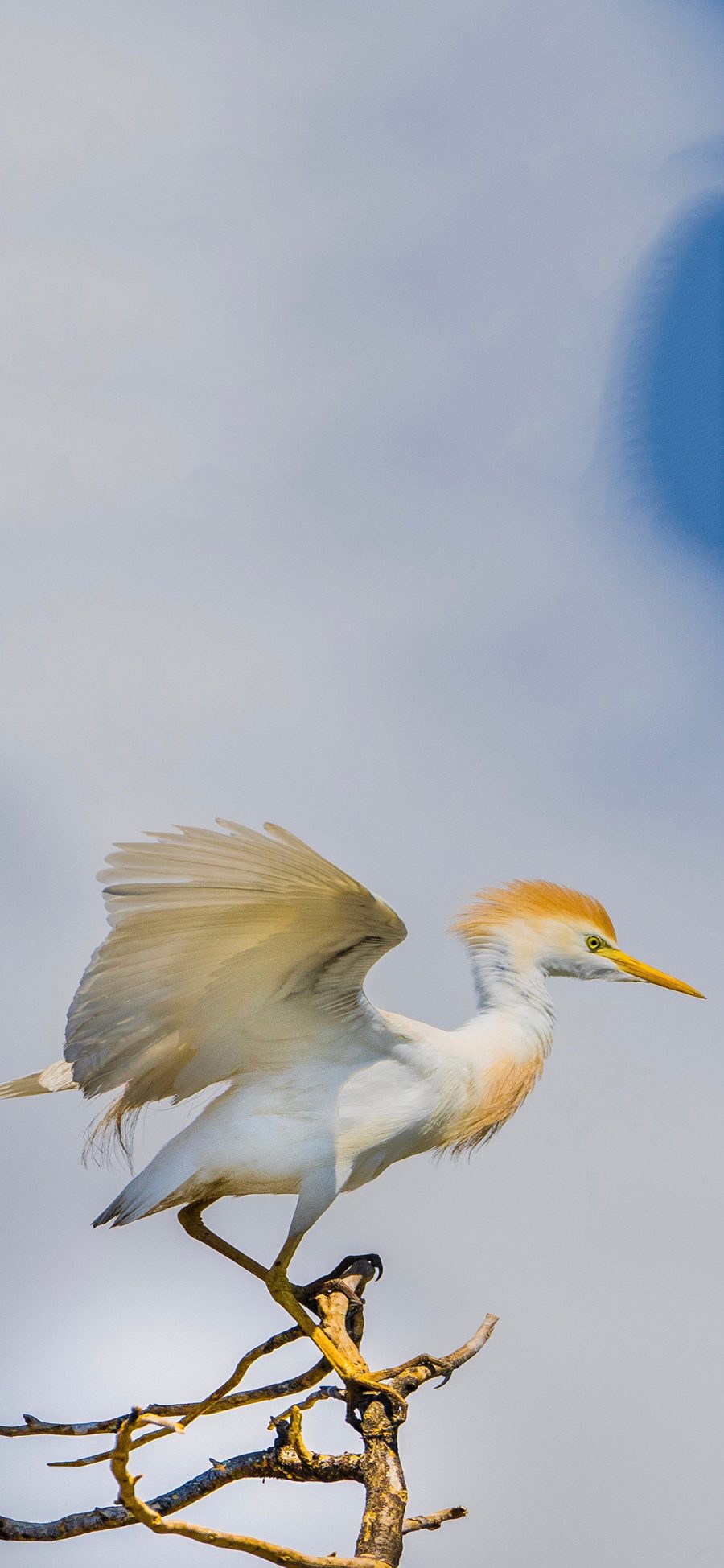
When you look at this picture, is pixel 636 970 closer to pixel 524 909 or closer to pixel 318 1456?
pixel 524 909

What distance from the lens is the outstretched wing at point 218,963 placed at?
381cm

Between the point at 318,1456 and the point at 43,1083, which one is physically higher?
the point at 43,1083

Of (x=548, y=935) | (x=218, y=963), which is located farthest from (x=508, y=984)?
(x=218, y=963)

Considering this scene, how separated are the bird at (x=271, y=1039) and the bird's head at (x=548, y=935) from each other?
26mm

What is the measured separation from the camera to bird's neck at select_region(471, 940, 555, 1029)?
199 inches

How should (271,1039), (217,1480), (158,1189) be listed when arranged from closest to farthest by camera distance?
(217,1480) → (158,1189) → (271,1039)

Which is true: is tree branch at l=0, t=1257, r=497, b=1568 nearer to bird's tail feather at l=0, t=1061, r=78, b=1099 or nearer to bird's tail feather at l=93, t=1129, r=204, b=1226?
bird's tail feather at l=93, t=1129, r=204, b=1226

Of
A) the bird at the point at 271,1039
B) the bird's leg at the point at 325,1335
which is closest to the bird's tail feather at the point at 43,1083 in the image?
the bird at the point at 271,1039

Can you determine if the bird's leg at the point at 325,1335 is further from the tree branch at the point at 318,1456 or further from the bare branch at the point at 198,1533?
the bare branch at the point at 198,1533

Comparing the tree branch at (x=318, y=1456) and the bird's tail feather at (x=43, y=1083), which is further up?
the bird's tail feather at (x=43, y=1083)

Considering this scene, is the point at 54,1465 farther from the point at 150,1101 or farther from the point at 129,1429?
the point at 150,1101

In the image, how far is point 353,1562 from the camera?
3281 mm

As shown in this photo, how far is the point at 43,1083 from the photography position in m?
4.72

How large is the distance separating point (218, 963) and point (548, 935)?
1.43 metres
